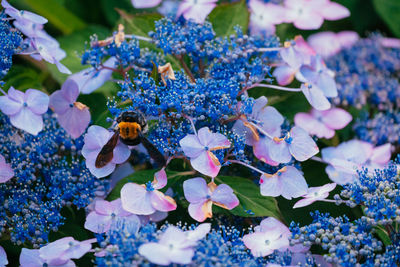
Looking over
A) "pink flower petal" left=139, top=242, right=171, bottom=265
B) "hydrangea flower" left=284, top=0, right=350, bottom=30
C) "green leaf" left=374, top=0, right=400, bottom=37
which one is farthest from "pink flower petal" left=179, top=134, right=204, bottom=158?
"green leaf" left=374, top=0, right=400, bottom=37

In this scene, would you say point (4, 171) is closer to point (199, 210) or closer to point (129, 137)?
point (129, 137)

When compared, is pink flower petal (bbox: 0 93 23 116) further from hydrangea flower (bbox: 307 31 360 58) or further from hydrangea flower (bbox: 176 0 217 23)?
hydrangea flower (bbox: 307 31 360 58)

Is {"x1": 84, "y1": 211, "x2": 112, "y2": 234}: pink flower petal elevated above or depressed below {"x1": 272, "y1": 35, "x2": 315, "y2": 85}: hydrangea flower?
below

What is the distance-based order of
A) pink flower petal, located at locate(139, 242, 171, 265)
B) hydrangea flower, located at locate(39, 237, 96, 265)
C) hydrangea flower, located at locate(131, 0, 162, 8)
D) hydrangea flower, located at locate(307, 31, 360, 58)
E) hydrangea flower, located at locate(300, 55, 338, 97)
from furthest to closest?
hydrangea flower, located at locate(307, 31, 360, 58)
hydrangea flower, located at locate(131, 0, 162, 8)
hydrangea flower, located at locate(300, 55, 338, 97)
hydrangea flower, located at locate(39, 237, 96, 265)
pink flower petal, located at locate(139, 242, 171, 265)

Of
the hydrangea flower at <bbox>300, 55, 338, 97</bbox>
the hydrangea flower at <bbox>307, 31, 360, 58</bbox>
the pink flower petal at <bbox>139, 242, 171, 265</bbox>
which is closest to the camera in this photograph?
the pink flower petal at <bbox>139, 242, 171, 265</bbox>

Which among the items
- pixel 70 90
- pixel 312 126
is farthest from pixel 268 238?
pixel 70 90

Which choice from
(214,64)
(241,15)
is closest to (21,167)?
(214,64)

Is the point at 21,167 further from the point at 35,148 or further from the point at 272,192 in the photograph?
the point at 272,192
